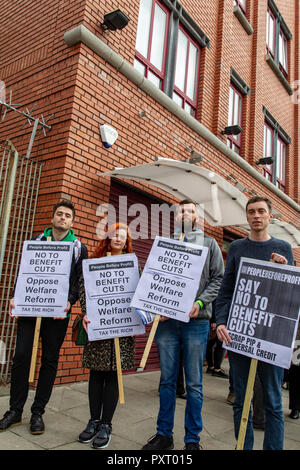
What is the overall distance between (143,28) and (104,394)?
6638mm

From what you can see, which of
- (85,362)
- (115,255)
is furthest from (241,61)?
(85,362)

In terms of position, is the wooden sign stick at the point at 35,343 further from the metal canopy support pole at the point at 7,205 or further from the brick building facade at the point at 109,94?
the metal canopy support pole at the point at 7,205

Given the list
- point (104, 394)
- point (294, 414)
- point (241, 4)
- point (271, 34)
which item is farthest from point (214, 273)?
point (271, 34)

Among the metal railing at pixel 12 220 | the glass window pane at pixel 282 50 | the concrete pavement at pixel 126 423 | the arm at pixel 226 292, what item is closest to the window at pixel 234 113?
the glass window pane at pixel 282 50

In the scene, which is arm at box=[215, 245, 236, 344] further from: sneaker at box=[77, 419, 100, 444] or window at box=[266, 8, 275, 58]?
window at box=[266, 8, 275, 58]

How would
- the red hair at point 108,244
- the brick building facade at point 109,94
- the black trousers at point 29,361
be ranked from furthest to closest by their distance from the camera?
the brick building facade at point 109,94 → the red hair at point 108,244 → the black trousers at point 29,361

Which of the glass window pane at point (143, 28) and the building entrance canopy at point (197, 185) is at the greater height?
the glass window pane at point (143, 28)

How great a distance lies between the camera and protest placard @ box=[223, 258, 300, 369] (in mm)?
2553

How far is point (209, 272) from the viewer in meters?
3.18

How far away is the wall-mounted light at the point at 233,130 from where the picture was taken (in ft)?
28.1

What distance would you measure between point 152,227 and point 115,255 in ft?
11.2

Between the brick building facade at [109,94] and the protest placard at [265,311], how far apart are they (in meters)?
2.68

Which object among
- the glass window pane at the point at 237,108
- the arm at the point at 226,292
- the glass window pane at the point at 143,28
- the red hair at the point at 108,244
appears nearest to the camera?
the arm at the point at 226,292

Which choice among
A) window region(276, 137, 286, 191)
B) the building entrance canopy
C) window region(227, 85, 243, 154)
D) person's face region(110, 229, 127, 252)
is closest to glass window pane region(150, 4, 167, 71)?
the building entrance canopy
